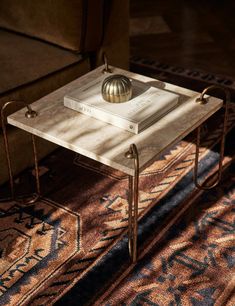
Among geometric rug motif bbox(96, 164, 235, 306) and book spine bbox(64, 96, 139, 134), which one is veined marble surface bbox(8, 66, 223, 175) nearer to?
book spine bbox(64, 96, 139, 134)

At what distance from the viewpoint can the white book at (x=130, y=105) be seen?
1136mm

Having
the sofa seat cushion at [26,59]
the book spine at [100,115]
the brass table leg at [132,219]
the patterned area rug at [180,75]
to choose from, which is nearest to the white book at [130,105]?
the book spine at [100,115]

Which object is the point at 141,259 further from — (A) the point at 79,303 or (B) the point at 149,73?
(B) the point at 149,73

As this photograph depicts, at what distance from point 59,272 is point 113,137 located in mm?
303

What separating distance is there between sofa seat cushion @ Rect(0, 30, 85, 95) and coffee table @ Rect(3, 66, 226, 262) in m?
0.15

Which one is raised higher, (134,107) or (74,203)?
(134,107)

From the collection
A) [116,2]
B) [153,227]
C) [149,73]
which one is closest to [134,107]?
Result: [153,227]

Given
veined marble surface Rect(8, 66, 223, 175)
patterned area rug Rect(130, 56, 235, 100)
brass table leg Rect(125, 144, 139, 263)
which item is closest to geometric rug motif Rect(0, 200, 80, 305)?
brass table leg Rect(125, 144, 139, 263)

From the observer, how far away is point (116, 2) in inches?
63.3

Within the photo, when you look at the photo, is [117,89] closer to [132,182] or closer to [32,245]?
[132,182]

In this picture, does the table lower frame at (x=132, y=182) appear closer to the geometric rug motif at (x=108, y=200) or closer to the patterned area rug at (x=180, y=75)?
the geometric rug motif at (x=108, y=200)

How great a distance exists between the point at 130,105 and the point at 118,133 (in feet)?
0.25

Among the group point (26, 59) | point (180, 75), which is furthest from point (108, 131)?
point (180, 75)

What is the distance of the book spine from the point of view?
1129 millimetres
